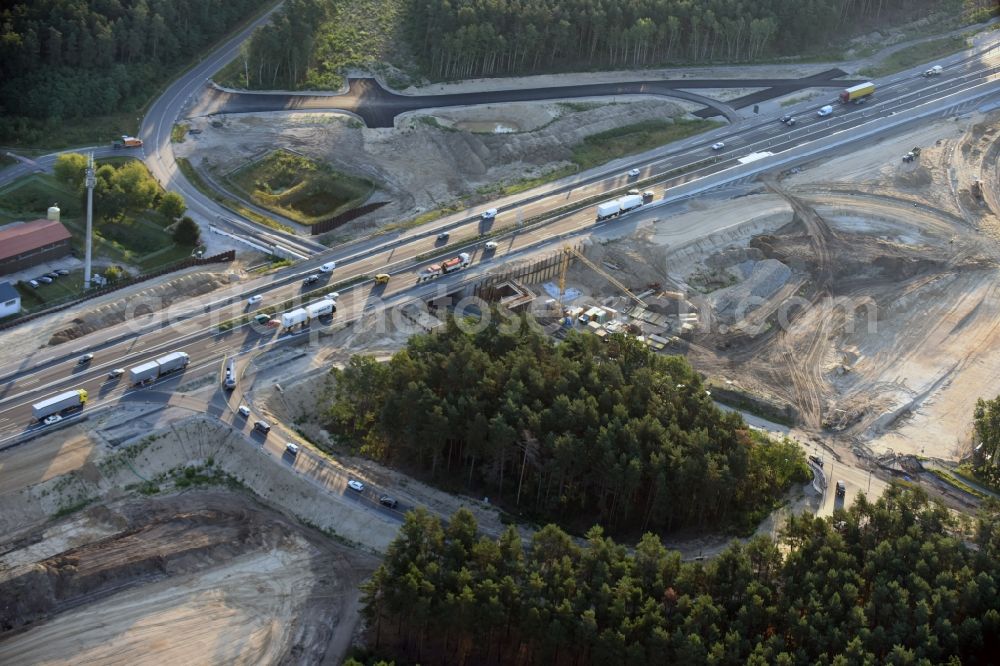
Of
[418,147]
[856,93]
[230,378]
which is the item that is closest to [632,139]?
[418,147]

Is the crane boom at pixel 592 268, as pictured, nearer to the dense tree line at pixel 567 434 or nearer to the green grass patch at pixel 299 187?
the dense tree line at pixel 567 434

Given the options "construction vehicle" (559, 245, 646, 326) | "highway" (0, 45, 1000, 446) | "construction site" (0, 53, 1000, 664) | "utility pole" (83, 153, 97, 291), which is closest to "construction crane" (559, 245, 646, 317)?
"construction vehicle" (559, 245, 646, 326)

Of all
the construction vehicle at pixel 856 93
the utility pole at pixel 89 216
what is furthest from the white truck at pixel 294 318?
the construction vehicle at pixel 856 93

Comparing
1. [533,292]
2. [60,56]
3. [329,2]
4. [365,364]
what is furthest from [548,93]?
[365,364]

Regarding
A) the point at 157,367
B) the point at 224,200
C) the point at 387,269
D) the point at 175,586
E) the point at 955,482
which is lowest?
the point at 175,586

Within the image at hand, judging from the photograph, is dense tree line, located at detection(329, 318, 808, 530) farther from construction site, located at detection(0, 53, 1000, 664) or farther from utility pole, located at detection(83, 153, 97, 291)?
utility pole, located at detection(83, 153, 97, 291)

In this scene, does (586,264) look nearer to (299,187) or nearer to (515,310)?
(515,310)

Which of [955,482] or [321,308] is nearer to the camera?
[955,482]
